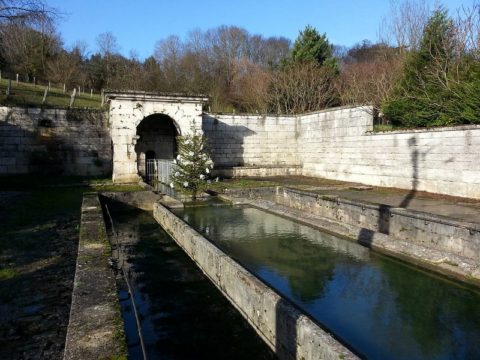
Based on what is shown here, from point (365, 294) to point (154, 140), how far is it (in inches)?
644

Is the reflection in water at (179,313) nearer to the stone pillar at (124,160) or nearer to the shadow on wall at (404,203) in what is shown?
the shadow on wall at (404,203)

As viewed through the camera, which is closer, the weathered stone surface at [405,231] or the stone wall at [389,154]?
the weathered stone surface at [405,231]

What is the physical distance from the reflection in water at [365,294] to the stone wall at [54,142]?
37.9 feet

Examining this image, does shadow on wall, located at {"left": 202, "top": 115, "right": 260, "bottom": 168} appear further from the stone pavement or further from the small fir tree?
the stone pavement

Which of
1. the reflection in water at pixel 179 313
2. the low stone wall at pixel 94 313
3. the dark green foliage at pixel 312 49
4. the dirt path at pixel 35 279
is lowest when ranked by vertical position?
the reflection in water at pixel 179 313

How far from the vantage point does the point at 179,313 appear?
200 inches

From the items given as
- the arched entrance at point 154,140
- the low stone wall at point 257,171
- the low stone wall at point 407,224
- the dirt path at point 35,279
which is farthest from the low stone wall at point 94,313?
the arched entrance at point 154,140

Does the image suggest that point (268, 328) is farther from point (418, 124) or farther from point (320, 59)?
point (320, 59)

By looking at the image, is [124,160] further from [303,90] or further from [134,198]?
[303,90]

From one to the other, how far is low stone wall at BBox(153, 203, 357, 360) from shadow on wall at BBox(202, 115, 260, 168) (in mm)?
13857

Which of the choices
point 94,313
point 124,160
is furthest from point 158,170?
point 94,313

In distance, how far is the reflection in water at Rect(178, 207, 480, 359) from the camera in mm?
4297

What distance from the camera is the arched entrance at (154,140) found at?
2016 centimetres

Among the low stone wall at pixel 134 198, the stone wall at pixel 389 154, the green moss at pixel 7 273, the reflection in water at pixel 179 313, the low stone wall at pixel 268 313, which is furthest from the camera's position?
the low stone wall at pixel 134 198
